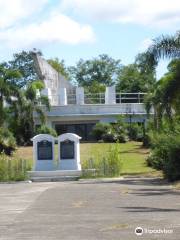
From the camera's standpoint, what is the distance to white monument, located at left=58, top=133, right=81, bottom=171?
31297mm

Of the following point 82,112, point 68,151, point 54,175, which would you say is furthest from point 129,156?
point 82,112

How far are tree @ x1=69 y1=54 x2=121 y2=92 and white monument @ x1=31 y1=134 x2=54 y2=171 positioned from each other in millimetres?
81054

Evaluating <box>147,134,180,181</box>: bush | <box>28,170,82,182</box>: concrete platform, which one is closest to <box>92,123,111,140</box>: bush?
<box>28,170,82,182</box>: concrete platform

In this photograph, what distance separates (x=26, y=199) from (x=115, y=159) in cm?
1081

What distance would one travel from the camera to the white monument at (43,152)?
31.4 m

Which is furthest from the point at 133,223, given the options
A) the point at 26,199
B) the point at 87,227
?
the point at 26,199

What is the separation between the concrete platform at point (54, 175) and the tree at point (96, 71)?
8279cm

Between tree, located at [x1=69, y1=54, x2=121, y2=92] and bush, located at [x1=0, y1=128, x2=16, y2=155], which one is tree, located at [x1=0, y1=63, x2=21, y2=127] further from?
tree, located at [x1=69, y1=54, x2=121, y2=92]

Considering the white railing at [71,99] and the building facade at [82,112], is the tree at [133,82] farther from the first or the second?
the building facade at [82,112]

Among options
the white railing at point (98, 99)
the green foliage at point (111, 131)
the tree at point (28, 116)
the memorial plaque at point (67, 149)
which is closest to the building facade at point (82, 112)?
the white railing at point (98, 99)

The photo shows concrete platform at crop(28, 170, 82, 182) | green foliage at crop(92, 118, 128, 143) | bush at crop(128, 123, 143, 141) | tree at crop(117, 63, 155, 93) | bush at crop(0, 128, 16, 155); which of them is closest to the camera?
concrete platform at crop(28, 170, 82, 182)

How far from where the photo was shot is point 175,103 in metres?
29.8

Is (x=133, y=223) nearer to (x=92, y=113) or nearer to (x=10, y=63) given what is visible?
(x=92, y=113)

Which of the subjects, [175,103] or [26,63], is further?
[26,63]
